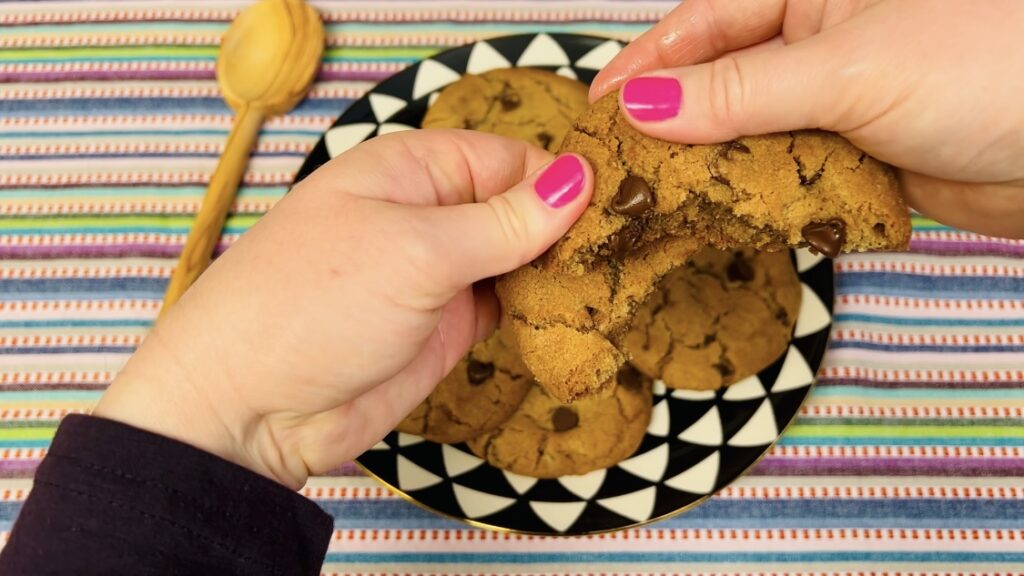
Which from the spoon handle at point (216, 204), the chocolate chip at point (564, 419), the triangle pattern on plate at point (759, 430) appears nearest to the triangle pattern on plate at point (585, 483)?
the chocolate chip at point (564, 419)

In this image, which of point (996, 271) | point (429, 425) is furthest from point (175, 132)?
point (996, 271)

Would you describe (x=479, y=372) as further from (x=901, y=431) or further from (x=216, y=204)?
(x=901, y=431)

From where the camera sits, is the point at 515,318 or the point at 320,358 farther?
the point at 515,318

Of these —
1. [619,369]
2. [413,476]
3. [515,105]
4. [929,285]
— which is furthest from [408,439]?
[929,285]

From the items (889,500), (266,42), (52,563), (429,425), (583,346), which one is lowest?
(889,500)

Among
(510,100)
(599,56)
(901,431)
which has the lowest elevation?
(901,431)

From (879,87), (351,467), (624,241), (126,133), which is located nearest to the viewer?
(879,87)

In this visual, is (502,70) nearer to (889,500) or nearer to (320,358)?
(320,358)

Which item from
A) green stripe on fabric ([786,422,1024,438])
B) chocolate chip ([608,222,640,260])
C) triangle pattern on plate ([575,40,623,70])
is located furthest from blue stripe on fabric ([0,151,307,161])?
green stripe on fabric ([786,422,1024,438])
